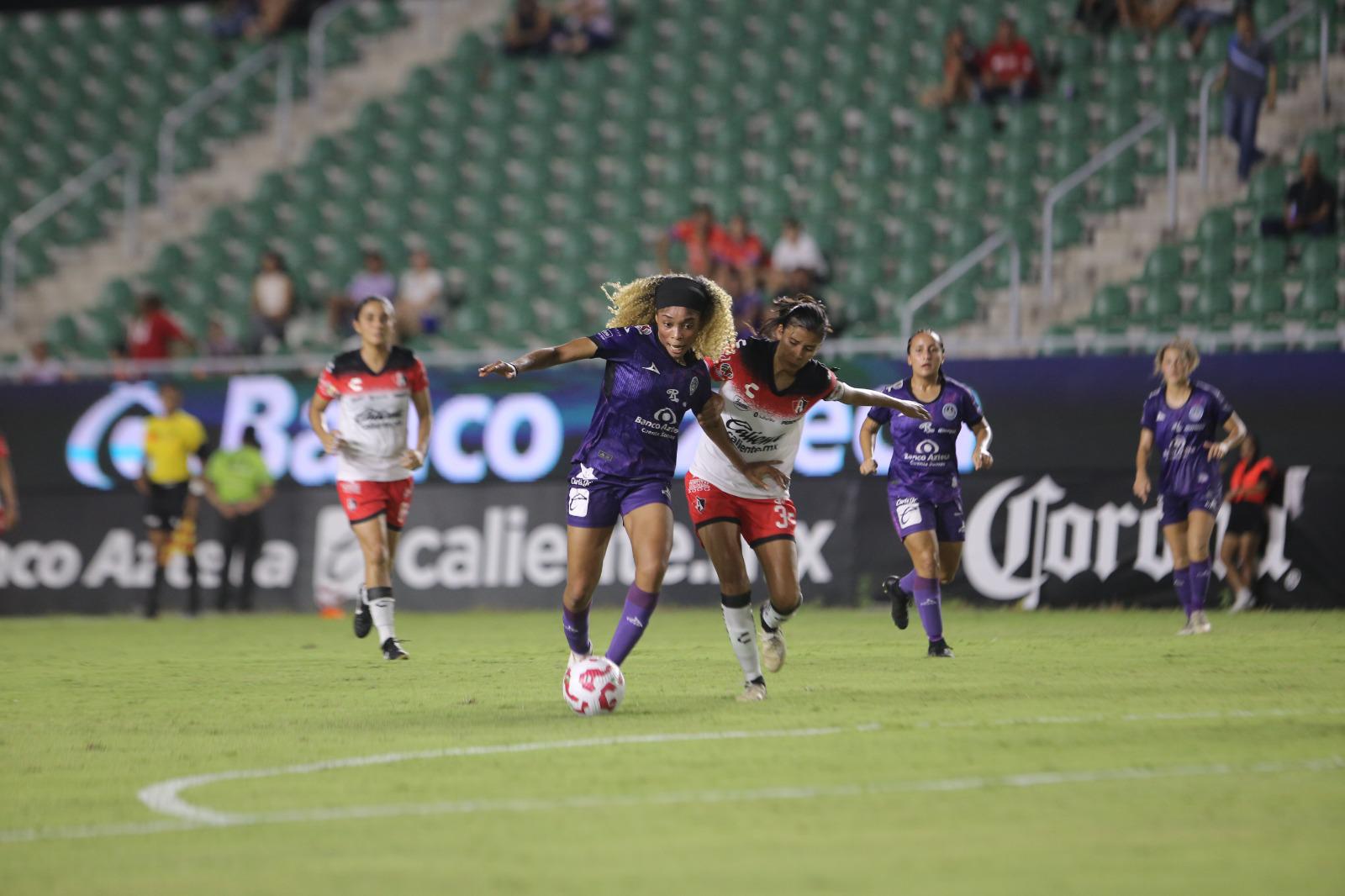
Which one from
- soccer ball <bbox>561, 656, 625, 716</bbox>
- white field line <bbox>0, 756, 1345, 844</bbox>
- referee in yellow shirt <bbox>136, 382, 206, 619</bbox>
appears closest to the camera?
white field line <bbox>0, 756, 1345, 844</bbox>

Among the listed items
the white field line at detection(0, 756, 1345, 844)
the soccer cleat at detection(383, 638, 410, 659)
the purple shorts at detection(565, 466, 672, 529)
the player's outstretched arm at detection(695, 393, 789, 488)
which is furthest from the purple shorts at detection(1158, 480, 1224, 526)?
the white field line at detection(0, 756, 1345, 844)

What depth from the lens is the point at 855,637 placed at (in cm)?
1446

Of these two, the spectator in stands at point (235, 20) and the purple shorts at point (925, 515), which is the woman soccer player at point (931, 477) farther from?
the spectator in stands at point (235, 20)

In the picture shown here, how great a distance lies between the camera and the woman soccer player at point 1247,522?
17.2 m

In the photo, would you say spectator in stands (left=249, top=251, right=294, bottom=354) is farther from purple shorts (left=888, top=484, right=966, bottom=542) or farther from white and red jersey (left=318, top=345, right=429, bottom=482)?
purple shorts (left=888, top=484, right=966, bottom=542)

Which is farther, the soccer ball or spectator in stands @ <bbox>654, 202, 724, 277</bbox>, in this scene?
spectator in stands @ <bbox>654, 202, 724, 277</bbox>

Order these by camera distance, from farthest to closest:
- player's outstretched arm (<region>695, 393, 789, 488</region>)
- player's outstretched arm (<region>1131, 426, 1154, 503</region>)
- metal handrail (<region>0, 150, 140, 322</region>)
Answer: metal handrail (<region>0, 150, 140, 322</region>), player's outstretched arm (<region>1131, 426, 1154, 503</region>), player's outstretched arm (<region>695, 393, 789, 488</region>)

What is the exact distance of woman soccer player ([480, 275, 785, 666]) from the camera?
29.7ft

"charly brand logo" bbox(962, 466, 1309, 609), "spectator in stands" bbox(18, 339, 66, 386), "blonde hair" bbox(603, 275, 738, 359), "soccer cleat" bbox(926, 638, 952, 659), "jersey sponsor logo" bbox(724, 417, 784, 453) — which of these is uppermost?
"spectator in stands" bbox(18, 339, 66, 386)

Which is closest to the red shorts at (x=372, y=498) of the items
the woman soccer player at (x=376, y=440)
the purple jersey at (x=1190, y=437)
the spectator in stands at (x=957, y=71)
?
the woman soccer player at (x=376, y=440)

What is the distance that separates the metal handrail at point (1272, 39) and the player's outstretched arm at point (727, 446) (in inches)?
514

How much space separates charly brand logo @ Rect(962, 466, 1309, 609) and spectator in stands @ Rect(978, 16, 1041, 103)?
746cm

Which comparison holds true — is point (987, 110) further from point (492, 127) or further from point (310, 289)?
point (310, 289)

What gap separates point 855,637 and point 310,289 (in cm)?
1290
